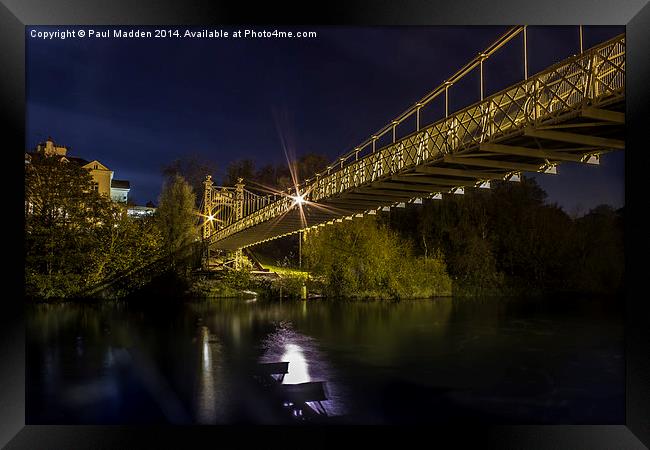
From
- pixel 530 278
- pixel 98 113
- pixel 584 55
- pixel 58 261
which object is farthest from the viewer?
pixel 530 278

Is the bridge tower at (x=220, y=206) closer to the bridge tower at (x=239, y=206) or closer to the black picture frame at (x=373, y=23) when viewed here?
the bridge tower at (x=239, y=206)

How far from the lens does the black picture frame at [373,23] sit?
441 centimetres

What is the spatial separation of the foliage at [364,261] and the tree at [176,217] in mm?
3781

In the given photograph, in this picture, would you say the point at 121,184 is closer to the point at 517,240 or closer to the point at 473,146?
the point at 473,146

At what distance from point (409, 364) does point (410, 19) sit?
16.5 ft

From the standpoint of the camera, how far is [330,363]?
752 centimetres

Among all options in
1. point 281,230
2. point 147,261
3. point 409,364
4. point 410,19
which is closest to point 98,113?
point 147,261

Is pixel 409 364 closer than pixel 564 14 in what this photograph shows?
No

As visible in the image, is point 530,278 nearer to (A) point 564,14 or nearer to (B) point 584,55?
(B) point 584,55

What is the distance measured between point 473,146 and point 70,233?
5.56 m

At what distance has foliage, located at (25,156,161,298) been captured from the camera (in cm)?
718

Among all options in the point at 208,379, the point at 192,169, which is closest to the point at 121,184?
the point at 192,169

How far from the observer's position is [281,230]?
1282 centimetres
